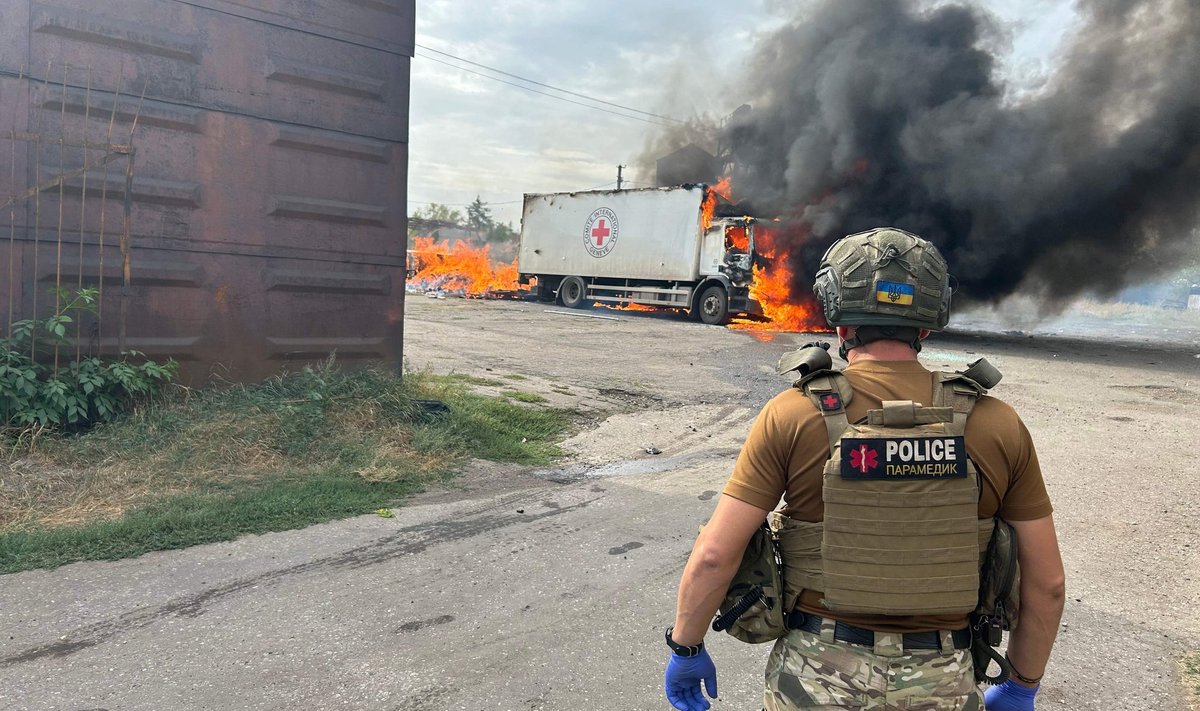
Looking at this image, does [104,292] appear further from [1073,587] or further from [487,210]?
[487,210]

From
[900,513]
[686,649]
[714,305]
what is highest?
[714,305]

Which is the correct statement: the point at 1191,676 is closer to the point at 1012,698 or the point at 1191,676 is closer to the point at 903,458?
the point at 1012,698

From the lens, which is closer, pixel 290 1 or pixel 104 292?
pixel 104 292

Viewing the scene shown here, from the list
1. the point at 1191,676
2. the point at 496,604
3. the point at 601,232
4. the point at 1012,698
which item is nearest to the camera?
the point at 1012,698

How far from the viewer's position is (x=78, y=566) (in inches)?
143

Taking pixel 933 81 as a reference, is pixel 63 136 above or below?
below

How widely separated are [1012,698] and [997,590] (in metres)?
0.31

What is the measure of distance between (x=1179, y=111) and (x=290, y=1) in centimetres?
1805

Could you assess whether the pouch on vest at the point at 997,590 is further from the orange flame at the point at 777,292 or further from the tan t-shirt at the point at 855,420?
the orange flame at the point at 777,292

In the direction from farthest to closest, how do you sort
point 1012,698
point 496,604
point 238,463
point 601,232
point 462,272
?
point 462,272 → point 601,232 → point 238,463 → point 496,604 → point 1012,698

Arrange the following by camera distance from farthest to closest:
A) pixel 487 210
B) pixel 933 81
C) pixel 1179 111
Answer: pixel 487 210
pixel 933 81
pixel 1179 111

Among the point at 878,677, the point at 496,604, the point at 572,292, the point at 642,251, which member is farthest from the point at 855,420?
the point at 572,292

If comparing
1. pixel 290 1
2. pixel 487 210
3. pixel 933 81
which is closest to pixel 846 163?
pixel 933 81

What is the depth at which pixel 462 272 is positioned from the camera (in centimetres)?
3156
